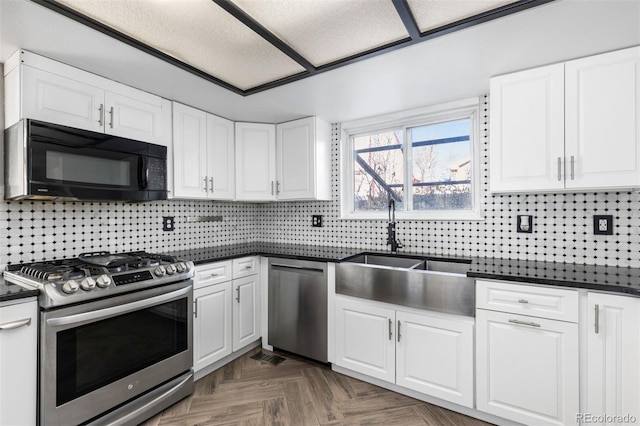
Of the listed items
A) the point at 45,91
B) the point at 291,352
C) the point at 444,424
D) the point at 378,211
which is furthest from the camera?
the point at 378,211

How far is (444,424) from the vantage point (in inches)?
71.6

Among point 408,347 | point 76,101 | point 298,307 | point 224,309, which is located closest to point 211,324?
point 224,309

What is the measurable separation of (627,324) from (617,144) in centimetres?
95

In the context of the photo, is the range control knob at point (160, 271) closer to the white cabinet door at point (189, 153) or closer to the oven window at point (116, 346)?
the oven window at point (116, 346)

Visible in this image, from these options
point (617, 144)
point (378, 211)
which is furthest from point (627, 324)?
point (378, 211)

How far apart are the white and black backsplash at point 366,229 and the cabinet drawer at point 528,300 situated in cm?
59

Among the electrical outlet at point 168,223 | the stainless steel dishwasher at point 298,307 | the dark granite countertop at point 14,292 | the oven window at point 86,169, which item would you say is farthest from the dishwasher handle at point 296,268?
the dark granite countertop at point 14,292

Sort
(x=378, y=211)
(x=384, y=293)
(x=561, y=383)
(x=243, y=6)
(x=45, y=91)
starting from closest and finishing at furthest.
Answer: (x=243, y=6)
(x=561, y=383)
(x=45, y=91)
(x=384, y=293)
(x=378, y=211)

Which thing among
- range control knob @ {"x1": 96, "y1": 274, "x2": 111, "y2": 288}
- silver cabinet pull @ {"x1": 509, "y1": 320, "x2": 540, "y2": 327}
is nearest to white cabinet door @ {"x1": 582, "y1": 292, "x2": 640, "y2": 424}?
silver cabinet pull @ {"x1": 509, "y1": 320, "x2": 540, "y2": 327}

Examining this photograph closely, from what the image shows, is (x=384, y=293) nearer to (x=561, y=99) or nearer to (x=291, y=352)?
(x=291, y=352)

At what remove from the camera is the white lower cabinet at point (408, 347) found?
6.11 ft

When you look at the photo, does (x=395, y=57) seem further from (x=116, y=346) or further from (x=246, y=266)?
(x=116, y=346)

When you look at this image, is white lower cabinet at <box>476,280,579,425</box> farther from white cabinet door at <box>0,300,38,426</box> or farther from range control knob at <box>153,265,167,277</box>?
white cabinet door at <box>0,300,38,426</box>

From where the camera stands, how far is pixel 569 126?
1.77m
